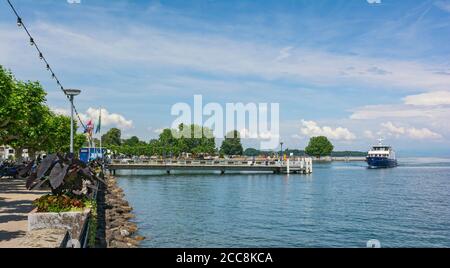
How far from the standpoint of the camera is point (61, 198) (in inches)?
514

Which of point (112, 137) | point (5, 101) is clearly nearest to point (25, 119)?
point (5, 101)

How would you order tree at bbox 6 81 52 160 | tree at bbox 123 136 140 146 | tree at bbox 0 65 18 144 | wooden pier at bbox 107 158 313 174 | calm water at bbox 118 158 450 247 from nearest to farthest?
calm water at bbox 118 158 450 247 → tree at bbox 0 65 18 144 → tree at bbox 6 81 52 160 → wooden pier at bbox 107 158 313 174 → tree at bbox 123 136 140 146

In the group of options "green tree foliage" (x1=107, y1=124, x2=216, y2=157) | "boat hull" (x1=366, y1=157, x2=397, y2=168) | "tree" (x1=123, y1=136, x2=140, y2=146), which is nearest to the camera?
"boat hull" (x1=366, y1=157, x2=397, y2=168)

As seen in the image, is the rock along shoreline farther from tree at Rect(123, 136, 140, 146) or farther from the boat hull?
tree at Rect(123, 136, 140, 146)

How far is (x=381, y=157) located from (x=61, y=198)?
12514 centimetres

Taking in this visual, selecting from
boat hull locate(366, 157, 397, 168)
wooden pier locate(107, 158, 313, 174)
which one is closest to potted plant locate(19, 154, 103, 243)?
wooden pier locate(107, 158, 313, 174)

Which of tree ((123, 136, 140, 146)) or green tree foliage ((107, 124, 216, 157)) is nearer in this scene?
green tree foliage ((107, 124, 216, 157))

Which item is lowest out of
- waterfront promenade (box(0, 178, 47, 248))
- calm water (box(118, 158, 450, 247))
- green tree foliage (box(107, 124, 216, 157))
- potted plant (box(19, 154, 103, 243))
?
calm water (box(118, 158, 450, 247))

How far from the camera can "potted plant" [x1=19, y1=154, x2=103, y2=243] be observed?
12164mm

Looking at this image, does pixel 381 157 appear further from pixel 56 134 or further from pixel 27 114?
pixel 27 114

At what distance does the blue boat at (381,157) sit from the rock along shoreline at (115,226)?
10028 cm

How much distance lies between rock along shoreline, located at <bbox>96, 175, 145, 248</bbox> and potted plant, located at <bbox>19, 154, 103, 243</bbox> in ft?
16.5

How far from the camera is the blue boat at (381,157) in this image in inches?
5069
